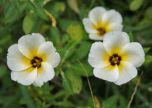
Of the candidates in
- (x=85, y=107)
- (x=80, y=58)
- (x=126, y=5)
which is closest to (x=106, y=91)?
(x=85, y=107)

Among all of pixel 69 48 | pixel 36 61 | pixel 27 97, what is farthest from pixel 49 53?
Answer: pixel 27 97

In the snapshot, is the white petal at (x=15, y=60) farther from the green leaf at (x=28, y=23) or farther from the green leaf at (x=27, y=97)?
the green leaf at (x=28, y=23)

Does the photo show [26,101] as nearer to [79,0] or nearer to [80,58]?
[80,58]

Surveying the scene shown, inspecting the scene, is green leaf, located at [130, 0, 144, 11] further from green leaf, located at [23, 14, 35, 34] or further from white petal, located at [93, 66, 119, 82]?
white petal, located at [93, 66, 119, 82]

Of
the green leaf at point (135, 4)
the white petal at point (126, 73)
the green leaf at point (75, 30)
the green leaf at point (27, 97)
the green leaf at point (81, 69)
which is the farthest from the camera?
the green leaf at point (135, 4)

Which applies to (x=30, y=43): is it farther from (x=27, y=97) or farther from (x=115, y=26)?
(x=115, y=26)

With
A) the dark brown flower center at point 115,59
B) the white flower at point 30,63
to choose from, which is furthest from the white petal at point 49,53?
the dark brown flower center at point 115,59
